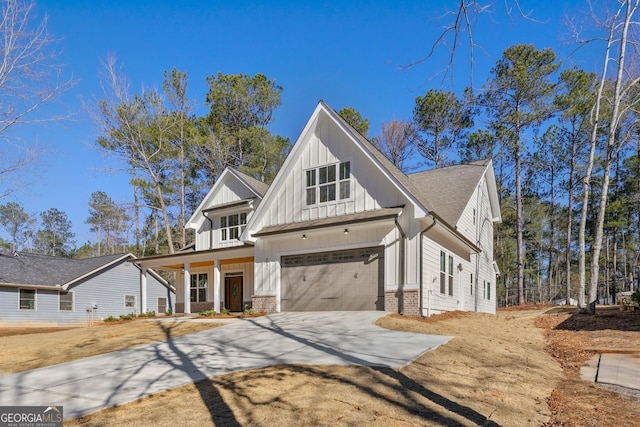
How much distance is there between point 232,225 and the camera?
21.0 m

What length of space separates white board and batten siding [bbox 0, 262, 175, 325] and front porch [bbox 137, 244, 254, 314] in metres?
6.15

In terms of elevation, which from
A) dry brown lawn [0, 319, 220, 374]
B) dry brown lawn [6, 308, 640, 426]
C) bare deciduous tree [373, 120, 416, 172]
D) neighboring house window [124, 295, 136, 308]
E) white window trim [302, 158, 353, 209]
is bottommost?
neighboring house window [124, 295, 136, 308]

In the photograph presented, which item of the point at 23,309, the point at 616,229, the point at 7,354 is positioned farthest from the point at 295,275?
the point at 616,229

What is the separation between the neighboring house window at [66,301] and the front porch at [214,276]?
6.27 meters

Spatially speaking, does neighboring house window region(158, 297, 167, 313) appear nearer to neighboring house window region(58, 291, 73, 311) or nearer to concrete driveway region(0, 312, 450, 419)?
neighboring house window region(58, 291, 73, 311)

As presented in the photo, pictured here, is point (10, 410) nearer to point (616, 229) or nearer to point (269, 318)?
point (269, 318)

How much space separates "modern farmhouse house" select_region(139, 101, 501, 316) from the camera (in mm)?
13461

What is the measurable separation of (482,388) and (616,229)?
142 ft

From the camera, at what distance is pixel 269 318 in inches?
556

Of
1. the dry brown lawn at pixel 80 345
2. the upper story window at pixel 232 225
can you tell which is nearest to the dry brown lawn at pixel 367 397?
the dry brown lawn at pixel 80 345

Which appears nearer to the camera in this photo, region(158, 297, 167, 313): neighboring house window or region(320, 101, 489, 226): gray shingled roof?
region(320, 101, 489, 226): gray shingled roof

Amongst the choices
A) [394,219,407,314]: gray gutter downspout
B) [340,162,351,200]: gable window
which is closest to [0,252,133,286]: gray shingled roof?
[340,162,351,200]: gable window

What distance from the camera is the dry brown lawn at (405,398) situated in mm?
4621

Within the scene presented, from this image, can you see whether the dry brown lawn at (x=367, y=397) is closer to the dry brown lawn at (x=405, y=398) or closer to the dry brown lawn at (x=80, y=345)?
the dry brown lawn at (x=405, y=398)
